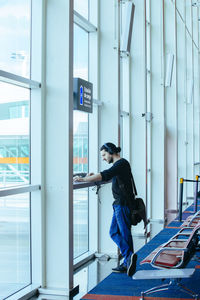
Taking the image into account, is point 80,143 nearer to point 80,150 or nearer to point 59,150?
point 80,150

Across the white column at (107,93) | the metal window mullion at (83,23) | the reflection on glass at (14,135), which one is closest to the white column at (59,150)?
the reflection on glass at (14,135)

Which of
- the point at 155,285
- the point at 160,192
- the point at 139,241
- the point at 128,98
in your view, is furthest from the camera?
the point at 160,192

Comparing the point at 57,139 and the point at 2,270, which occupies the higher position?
the point at 57,139

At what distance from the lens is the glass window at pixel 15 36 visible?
177 inches

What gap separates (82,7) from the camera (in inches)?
262

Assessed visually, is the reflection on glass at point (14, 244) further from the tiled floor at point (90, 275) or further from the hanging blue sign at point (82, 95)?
the hanging blue sign at point (82, 95)

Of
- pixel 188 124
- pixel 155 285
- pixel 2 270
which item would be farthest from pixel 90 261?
pixel 188 124

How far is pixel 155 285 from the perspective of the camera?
203 inches

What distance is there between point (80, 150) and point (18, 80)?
90.2 inches

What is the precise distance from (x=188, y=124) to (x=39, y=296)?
43.2 ft

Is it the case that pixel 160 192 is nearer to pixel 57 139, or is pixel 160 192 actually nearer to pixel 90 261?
pixel 90 261

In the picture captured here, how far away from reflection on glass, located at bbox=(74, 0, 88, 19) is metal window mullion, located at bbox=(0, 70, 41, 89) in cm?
198

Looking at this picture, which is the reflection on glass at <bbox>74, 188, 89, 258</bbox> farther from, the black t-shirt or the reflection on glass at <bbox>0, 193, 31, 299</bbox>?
the reflection on glass at <bbox>0, 193, 31, 299</bbox>

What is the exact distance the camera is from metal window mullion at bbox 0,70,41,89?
426cm
